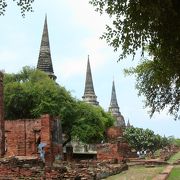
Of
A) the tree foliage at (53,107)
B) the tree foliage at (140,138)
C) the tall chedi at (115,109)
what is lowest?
the tree foliage at (140,138)

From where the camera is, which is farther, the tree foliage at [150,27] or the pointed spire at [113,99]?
the pointed spire at [113,99]

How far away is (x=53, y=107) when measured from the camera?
1373 inches

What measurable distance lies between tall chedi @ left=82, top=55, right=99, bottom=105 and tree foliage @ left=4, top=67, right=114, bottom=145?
20602 mm

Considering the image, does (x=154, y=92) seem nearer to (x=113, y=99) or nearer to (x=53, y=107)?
(x=53, y=107)

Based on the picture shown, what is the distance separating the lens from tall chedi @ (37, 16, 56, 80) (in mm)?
46734

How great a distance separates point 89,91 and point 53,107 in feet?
83.9

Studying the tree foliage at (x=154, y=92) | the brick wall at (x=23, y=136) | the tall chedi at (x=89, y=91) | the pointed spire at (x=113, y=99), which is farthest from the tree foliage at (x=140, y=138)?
the tree foliage at (x=154, y=92)

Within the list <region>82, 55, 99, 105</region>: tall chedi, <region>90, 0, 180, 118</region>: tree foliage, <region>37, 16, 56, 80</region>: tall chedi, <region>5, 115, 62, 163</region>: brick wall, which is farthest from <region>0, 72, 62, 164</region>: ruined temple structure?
<region>82, 55, 99, 105</region>: tall chedi

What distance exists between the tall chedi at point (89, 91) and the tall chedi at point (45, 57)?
37.0 feet

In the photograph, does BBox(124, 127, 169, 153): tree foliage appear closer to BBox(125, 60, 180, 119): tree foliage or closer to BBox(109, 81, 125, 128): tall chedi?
BBox(109, 81, 125, 128): tall chedi

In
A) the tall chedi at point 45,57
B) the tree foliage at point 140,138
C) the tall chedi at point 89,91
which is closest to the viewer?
the tall chedi at point 45,57

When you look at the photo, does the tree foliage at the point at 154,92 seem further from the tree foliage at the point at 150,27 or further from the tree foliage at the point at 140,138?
the tree foliage at the point at 140,138

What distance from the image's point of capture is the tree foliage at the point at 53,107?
3494cm

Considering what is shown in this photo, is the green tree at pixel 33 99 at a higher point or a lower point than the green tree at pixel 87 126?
higher
